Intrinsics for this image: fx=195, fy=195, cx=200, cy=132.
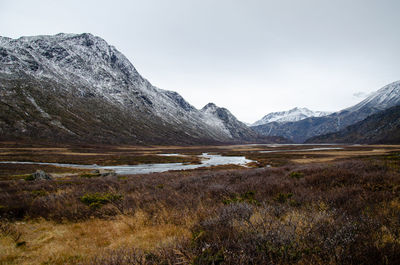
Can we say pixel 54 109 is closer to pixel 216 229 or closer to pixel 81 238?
pixel 81 238

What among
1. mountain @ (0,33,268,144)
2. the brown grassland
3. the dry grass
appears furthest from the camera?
mountain @ (0,33,268,144)

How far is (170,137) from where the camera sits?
7510 inches

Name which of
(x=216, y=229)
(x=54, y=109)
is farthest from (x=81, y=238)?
(x=54, y=109)

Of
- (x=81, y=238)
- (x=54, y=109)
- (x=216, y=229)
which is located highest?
(x=54, y=109)

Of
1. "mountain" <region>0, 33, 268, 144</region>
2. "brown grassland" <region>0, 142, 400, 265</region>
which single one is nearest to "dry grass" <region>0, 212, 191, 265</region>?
"brown grassland" <region>0, 142, 400, 265</region>

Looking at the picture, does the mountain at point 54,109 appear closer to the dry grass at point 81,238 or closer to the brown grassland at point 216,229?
the brown grassland at point 216,229

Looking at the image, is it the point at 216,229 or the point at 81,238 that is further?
the point at 81,238

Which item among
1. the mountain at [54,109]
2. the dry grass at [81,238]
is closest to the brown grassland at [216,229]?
the dry grass at [81,238]

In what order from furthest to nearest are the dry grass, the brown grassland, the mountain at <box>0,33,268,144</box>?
the mountain at <box>0,33,268,144</box> < the dry grass < the brown grassland

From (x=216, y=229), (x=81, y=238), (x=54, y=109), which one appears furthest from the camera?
(x=54, y=109)

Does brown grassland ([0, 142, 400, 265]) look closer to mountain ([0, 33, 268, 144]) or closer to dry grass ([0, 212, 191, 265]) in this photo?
dry grass ([0, 212, 191, 265])

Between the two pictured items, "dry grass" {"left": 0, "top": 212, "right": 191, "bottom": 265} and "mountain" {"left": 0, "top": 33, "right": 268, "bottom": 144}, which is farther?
"mountain" {"left": 0, "top": 33, "right": 268, "bottom": 144}

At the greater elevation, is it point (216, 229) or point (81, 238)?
point (216, 229)

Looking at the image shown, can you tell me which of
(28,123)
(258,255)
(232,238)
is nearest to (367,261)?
(258,255)
